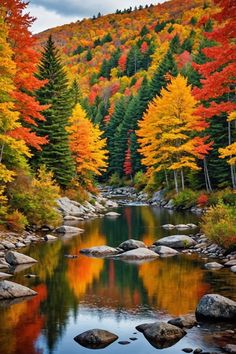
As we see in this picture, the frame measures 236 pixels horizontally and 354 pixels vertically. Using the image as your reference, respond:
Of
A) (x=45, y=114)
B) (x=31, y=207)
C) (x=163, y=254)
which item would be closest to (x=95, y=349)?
(x=163, y=254)

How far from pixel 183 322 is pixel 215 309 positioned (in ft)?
3.38

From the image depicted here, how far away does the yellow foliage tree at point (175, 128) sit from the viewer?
4353cm

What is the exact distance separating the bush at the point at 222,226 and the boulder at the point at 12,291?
9.10m

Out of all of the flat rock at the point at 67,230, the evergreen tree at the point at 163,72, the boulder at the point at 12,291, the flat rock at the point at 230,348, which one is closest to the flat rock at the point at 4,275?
the boulder at the point at 12,291

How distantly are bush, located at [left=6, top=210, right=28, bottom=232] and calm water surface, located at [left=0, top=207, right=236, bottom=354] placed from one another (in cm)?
260

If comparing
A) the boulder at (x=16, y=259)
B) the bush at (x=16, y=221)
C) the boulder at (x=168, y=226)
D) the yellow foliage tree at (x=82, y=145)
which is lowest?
the boulder at (x=16, y=259)

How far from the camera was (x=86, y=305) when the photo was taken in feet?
46.2

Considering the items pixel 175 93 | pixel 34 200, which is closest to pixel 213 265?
pixel 34 200

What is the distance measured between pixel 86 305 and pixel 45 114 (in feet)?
87.8

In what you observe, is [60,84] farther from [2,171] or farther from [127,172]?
[127,172]

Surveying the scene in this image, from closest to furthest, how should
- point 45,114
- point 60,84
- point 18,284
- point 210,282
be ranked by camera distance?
point 18,284 → point 210,282 → point 45,114 → point 60,84

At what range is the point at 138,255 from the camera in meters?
20.9

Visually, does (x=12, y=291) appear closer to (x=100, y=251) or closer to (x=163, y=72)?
(x=100, y=251)

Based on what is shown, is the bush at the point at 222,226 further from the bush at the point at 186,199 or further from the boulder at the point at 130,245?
the bush at the point at 186,199
